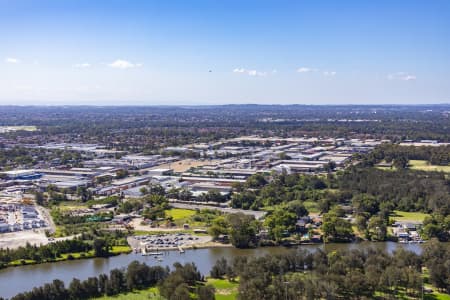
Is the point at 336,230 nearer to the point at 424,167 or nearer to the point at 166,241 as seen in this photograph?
the point at 166,241

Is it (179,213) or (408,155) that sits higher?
(408,155)

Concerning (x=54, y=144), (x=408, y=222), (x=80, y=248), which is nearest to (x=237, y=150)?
(x=54, y=144)

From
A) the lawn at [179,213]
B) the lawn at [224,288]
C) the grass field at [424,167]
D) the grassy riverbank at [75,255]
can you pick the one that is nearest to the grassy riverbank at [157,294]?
the lawn at [224,288]

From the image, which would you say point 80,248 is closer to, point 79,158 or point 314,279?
point 314,279

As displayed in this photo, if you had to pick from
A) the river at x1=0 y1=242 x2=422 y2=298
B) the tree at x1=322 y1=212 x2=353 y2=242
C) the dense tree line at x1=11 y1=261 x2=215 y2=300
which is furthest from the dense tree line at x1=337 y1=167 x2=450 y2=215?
the dense tree line at x1=11 y1=261 x2=215 y2=300

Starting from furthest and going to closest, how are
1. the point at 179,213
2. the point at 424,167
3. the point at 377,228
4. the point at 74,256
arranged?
the point at 424,167, the point at 179,213, the point at 377,228, the point at 74,256

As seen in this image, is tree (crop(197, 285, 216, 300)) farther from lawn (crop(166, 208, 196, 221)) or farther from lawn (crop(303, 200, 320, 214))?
lawn (crop(303, 200, 320, 214))

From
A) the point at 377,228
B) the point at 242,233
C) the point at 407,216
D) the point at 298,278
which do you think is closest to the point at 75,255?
the point at 242,233
